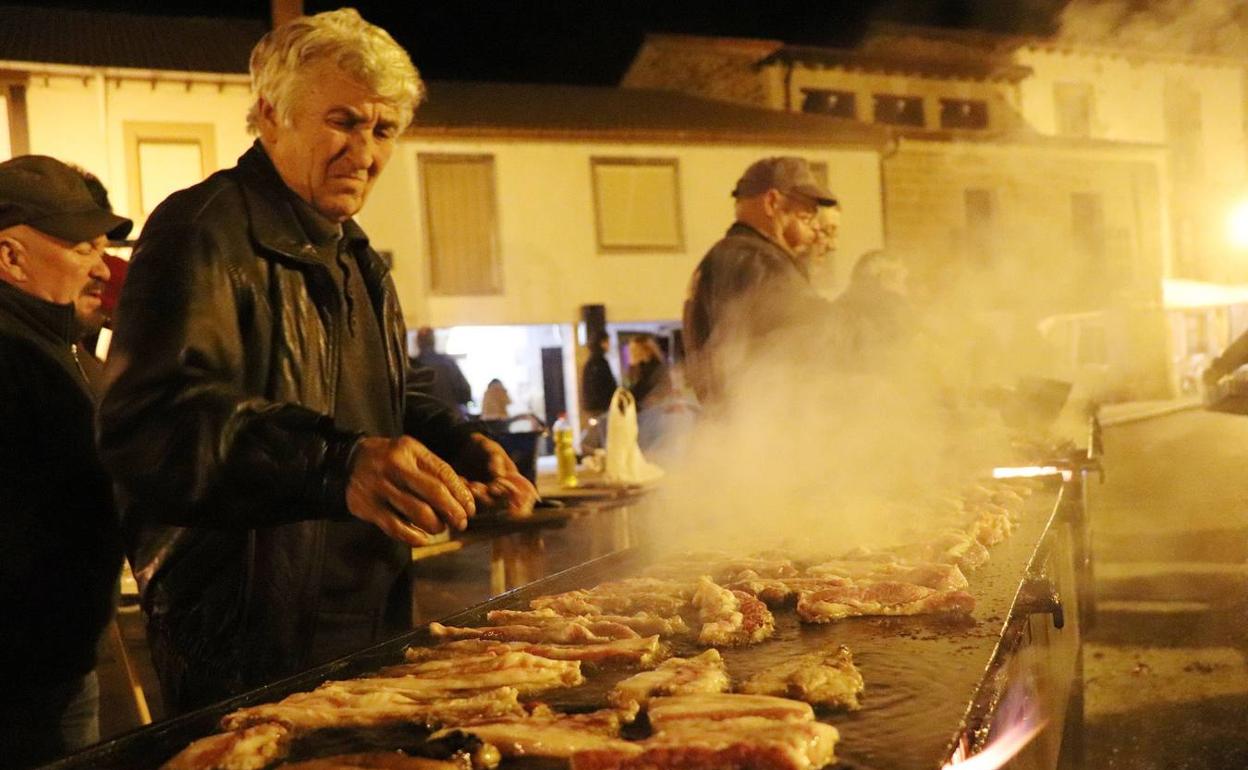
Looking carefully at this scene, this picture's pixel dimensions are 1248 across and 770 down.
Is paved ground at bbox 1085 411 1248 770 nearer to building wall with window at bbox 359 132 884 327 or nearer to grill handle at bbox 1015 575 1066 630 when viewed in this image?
grill handle at bbox 1015 575 1066 630

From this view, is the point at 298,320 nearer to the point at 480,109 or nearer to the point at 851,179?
the point at 480,109

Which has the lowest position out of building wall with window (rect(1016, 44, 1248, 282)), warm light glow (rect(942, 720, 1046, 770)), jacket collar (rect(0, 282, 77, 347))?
warm light glow (rect(942, 720, 1046, 770))

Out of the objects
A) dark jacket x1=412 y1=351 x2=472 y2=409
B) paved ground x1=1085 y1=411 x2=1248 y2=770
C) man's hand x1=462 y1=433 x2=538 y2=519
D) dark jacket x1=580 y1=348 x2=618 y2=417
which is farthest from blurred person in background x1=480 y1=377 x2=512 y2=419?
man's hand x1=462 y1=433 x2=538 y2=519

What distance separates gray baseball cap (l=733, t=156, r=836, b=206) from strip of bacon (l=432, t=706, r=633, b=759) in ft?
13.2

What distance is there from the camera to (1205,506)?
11.2 metres

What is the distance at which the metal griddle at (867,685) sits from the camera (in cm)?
180

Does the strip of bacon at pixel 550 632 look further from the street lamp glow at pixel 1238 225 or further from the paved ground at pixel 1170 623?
the street lamp glow at pixel 1238 225

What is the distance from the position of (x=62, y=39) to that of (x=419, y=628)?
20.0 m

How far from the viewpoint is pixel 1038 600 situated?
103 inches

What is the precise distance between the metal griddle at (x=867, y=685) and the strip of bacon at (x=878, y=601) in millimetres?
Result: 36

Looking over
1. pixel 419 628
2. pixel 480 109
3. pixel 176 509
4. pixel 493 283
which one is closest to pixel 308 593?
pixel 419 628

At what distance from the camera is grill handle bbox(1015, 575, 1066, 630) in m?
2.59

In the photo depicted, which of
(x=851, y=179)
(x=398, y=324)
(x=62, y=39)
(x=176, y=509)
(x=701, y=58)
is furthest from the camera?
(x=701, y=58)

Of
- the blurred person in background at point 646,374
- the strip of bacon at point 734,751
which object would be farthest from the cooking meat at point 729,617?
the blurred person in background at point 646,374
